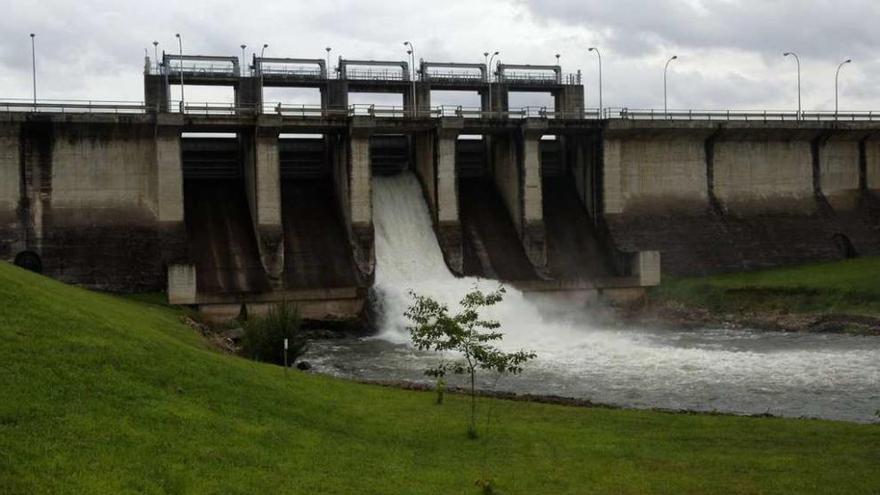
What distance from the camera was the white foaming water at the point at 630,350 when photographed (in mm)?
25391

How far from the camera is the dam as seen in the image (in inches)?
1667

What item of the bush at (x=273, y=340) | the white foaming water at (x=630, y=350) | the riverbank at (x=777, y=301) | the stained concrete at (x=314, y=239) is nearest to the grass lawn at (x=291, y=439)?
the white foaming water at (x=630, y=350)

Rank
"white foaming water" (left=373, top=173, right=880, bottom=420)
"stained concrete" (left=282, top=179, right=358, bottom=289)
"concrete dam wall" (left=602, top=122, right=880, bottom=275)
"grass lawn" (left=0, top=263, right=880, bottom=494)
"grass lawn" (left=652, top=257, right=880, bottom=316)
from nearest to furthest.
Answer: "grass lawn" (left=0, top=263, right=880, bottom=494), "white foaming water" (left=373, top=173, right=880, bottom=420), "grass lawn" (left=652, top=257, right=880, bottom=316), "stained concrete" (left=282, top=179, right=358, bottom=289), "concrete dam wall" (left=602, top=122, right=880, bottom=275)

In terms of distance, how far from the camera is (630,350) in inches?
1314

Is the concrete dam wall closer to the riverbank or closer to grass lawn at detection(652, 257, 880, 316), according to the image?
grass lawn at detection(652, 257, 880, 316)

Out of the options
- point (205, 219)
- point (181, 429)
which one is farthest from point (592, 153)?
point (181, 429)

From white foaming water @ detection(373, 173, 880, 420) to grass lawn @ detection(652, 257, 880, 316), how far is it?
4506 mm

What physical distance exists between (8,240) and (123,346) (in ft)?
90.5

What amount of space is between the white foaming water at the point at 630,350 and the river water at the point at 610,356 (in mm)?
45

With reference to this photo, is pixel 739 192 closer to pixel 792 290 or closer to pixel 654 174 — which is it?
pixel 654 174

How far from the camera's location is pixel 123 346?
1706 centimetres

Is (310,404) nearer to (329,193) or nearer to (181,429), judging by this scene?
(181,429)

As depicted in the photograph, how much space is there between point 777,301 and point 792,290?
1.09 m

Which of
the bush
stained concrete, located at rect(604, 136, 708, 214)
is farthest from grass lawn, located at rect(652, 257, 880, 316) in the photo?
the bush
